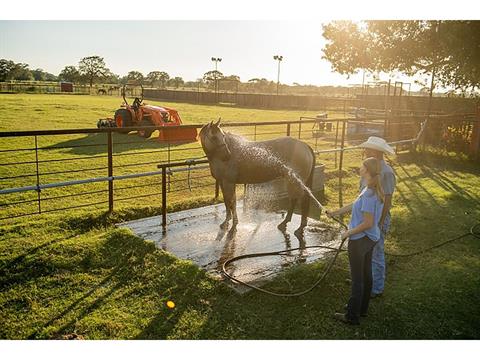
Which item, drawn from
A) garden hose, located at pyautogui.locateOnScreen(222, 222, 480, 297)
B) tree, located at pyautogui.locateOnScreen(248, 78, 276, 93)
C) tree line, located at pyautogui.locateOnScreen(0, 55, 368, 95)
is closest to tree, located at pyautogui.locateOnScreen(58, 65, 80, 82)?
tree line, located at pyautogui.locateOnScreen(0, 55, 368, 95)

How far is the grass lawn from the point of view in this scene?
3.60 m

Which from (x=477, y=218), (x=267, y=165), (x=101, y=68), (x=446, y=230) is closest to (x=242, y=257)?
(x=267, y=165)

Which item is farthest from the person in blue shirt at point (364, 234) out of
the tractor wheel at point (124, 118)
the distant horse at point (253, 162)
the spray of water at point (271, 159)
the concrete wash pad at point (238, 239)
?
the tractor wheel at point (124, 118)

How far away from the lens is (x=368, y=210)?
352cm

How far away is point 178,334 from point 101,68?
125 meters

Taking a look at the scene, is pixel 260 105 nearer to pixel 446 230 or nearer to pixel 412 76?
pixel 412 76

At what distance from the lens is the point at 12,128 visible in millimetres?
17422

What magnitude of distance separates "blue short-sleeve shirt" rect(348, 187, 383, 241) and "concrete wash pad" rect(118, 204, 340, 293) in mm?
1288

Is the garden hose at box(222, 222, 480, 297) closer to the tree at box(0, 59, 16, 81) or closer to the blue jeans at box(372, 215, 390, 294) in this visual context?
the blue jeans at box(372, 215, 390, 294)

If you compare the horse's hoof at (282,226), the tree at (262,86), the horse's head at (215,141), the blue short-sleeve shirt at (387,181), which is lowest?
the horse's hoof at (282,226)

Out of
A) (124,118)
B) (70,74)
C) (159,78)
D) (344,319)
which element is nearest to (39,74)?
(70,74)

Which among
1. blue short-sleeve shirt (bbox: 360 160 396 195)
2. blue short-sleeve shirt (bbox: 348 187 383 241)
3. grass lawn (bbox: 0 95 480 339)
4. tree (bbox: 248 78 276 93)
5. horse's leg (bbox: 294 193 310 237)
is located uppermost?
tree (bbox: 248 78 276 93)

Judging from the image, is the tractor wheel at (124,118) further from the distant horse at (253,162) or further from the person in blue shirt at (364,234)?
the person in blue shirt at (364,234)

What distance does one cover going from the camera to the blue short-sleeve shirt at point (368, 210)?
3541 millimetres
